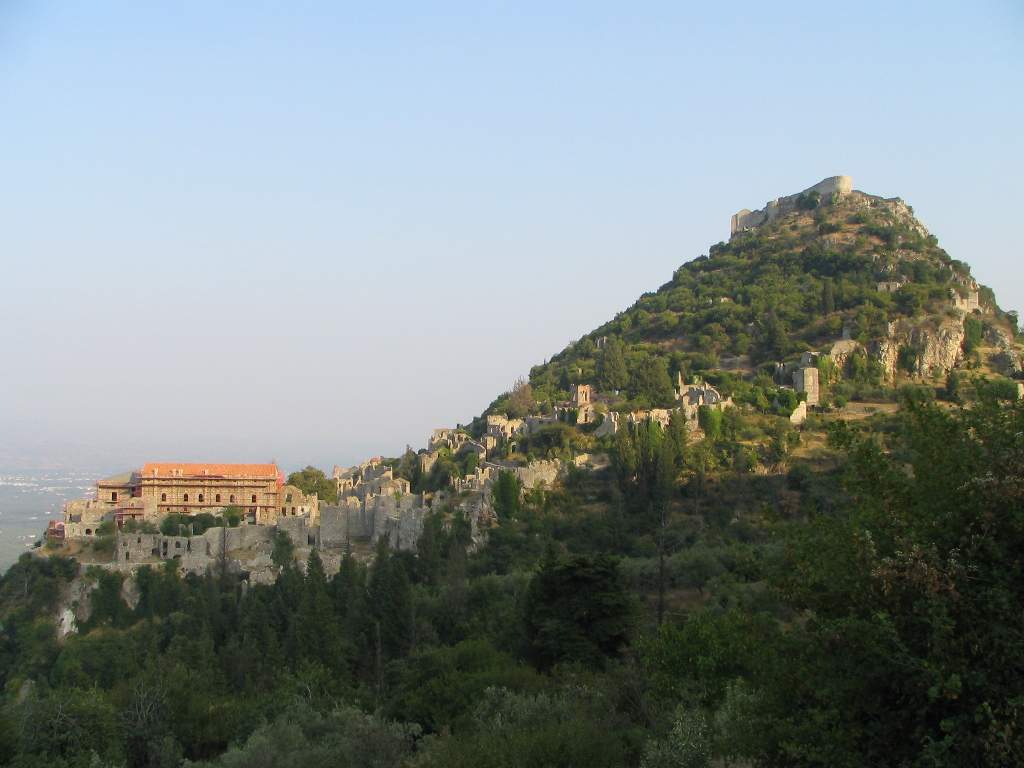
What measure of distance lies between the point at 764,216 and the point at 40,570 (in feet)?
230

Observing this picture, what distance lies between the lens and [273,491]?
54.7 metres

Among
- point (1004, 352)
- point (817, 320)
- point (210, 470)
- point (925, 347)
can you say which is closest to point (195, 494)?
point (210, 470)

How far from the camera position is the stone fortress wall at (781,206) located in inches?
3629

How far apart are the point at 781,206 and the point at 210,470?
59.0 metres

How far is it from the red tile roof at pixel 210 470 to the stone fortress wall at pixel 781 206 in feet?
182

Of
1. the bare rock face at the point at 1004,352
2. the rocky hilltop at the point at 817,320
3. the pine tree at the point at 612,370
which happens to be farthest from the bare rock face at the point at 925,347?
the pine tree at the point at 612,370

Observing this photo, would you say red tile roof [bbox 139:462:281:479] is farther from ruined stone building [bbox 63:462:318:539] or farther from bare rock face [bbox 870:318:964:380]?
bare rock face [bbox 870:318:964:380]

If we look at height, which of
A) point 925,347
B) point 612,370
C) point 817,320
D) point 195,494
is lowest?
point 195,494

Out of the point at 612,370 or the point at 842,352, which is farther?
the point at 612,370

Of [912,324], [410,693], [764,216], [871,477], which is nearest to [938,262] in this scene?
[912,324]

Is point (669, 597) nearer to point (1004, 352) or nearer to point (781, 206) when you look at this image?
point (1004, 352)

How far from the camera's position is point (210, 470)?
55.3 m

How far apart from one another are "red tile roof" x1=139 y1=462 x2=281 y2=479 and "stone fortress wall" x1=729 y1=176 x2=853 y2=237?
55573 mm

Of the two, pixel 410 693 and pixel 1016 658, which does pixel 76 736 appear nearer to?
pixel 410 693
